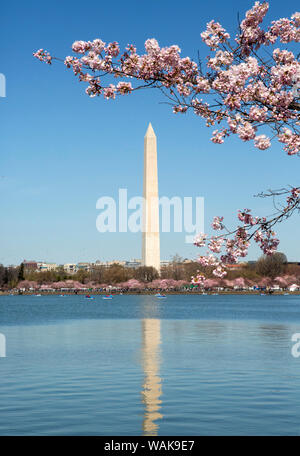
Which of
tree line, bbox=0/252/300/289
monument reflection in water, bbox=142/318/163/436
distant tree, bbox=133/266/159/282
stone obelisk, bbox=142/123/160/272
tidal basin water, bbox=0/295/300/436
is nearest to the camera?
tidal basin water, bbox=0/295/300/436

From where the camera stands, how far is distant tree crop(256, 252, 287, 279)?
15538 centimetres

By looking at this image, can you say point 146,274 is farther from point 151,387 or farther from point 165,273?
point 151,387

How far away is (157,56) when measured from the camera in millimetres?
9320

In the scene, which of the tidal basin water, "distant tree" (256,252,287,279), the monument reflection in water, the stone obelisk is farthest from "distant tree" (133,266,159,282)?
the tidal basin water

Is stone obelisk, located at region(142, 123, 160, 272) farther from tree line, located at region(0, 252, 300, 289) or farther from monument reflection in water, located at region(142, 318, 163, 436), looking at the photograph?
monument reflection in water, located at region(142, 318, 163, 436)

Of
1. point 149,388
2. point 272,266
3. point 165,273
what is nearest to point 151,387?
point 149,388

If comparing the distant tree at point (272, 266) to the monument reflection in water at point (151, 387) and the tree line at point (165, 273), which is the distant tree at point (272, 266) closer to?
the tree line at point (165, 273)

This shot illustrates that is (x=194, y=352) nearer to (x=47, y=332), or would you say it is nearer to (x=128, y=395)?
(x=128, y=395)

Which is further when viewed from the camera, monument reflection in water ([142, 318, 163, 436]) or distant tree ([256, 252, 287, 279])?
distant tree ([256, 252, 287, 279])

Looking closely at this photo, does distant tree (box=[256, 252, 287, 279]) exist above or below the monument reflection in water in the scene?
above

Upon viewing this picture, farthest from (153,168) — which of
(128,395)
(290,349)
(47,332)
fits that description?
(128,395)

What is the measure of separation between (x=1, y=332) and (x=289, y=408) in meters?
29.7

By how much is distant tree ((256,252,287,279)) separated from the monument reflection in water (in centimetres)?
12324
